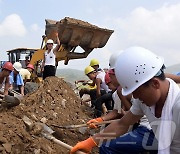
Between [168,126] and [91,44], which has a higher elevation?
[168,126]

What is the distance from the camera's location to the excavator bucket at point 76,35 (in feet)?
29.6

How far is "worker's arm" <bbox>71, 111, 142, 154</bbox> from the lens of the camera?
2.70 m

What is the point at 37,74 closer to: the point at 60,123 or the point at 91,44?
the point at 91,44

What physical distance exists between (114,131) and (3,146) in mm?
1916

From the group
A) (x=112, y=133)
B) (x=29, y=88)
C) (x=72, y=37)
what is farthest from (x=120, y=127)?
(x=72, y=37)

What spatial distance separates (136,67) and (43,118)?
3696mm

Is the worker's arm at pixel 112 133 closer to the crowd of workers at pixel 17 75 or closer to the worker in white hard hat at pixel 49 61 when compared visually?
the crowd of workers at pixel 17 75

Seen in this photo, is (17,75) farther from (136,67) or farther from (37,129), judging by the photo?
(136,67)

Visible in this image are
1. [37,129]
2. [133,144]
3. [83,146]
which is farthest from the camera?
[37,129]

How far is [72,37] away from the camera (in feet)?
30.3

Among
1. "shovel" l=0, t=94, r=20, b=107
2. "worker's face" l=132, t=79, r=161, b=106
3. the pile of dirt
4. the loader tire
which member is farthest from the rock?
the loader tire

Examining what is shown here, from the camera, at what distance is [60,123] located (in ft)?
19.1

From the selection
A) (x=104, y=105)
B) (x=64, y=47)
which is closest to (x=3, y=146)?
(x=104, y=105)

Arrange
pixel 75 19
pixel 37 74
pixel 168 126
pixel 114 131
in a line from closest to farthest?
1. pixel 168 126
2. pixel 114 131
3. pixel 75 19
4. pixel 37 74
